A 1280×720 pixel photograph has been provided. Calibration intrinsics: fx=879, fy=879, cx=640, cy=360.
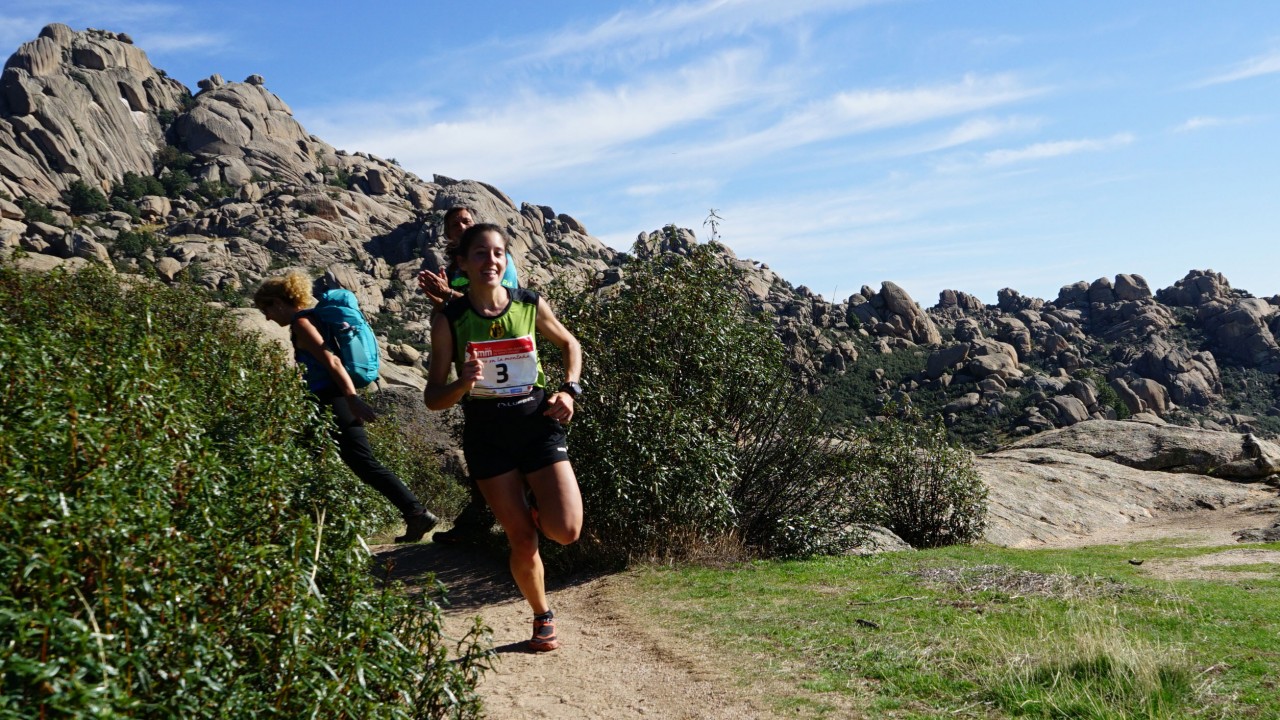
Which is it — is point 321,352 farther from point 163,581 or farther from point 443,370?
point 163,581

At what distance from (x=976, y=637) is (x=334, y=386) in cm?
420

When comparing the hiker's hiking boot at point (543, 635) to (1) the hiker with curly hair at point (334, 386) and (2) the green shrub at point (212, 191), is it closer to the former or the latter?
(1) the hiker with curly hair at point (334, 386)

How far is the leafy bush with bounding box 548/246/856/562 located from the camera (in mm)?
7363

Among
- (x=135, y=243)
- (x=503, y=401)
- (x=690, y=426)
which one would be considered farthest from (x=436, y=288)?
(x=135, y=243)

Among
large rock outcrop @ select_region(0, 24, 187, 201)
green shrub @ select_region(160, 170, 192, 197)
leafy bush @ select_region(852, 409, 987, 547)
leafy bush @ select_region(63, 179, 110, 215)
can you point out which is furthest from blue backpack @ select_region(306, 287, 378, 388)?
green shrub @ select_region(160, 170, 192, 197)

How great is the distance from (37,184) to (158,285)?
86345 millimetres

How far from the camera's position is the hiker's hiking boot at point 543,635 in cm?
495

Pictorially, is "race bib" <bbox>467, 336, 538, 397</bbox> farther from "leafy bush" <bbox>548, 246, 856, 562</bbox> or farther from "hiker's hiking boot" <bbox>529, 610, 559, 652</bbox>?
"leafy bush" <bbox>548, 246, 856, 562</bbox>

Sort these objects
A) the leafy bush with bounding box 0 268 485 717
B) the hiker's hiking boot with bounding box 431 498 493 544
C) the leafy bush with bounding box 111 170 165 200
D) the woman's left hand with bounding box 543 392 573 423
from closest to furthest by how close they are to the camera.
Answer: the leafy bush with bounding box 0 268 485 717
the woman's left hand with bounding box 543 392 573 423
the hiker's hiking boot with bounding box 431 498 493 544
the leafy bush with bounding box 111 170 165 200

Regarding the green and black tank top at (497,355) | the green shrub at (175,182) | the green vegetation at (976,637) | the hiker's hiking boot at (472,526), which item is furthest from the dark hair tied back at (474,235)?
the green shrub at (175,182)

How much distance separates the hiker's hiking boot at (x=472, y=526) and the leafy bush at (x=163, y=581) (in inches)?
189

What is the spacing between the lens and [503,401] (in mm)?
4477

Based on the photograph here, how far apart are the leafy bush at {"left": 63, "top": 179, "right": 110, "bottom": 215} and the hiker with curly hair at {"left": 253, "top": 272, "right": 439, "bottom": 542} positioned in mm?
94794

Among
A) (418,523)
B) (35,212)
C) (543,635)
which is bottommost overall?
(543,635)
